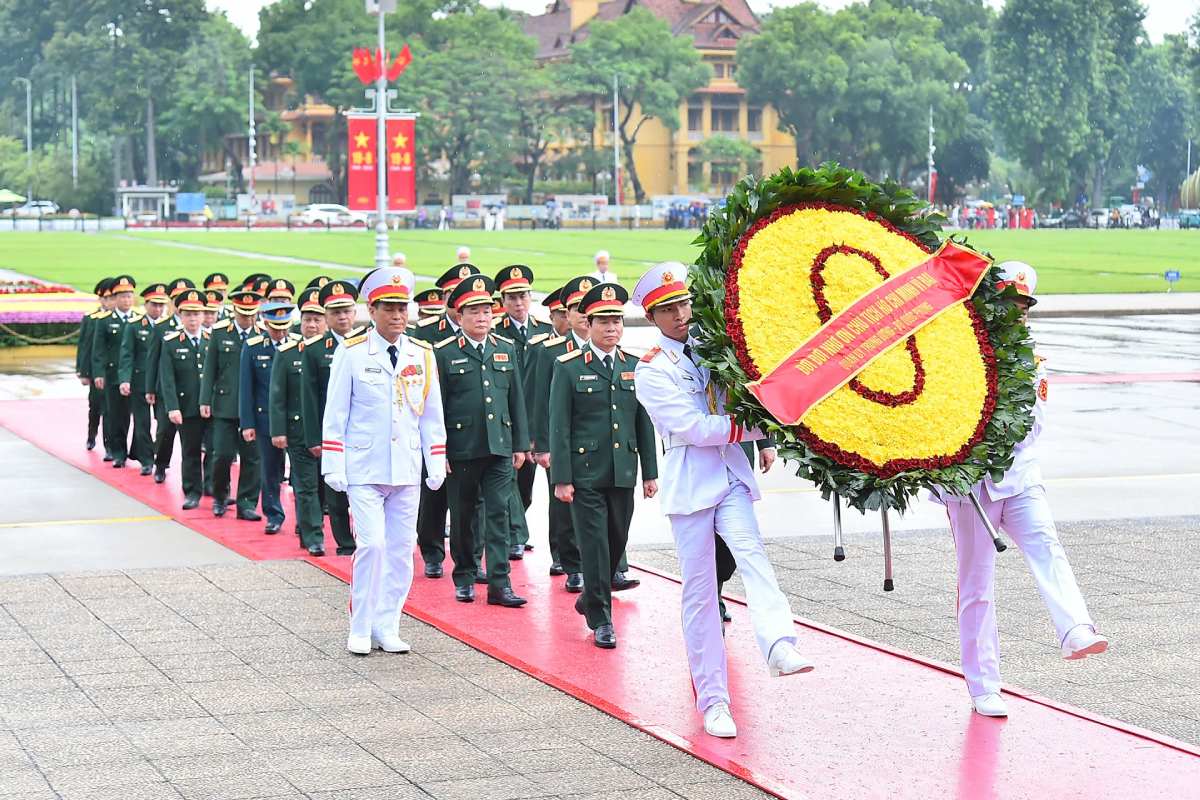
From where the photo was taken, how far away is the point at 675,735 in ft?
23.6

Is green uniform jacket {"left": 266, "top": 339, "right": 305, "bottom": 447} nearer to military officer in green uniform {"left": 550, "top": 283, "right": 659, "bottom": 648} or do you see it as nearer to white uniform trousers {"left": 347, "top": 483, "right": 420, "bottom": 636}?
white uniform trousers {"left": 347, "top": 483, "right": 420, "bottom": 636}

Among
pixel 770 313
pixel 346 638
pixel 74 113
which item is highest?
pixel 74 113

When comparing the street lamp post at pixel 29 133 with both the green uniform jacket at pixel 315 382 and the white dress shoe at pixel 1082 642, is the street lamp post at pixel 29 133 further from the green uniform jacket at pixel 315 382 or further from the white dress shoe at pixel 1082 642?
the white dress shoe at pixel 1082 642

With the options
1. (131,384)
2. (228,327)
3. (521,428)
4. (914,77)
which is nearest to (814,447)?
(521,428)

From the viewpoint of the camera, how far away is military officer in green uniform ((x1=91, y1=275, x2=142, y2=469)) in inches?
628

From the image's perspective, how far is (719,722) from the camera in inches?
284

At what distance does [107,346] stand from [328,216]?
82.3m

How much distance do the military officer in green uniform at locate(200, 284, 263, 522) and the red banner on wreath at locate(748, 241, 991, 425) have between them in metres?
7.01

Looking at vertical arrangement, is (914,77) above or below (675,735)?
above

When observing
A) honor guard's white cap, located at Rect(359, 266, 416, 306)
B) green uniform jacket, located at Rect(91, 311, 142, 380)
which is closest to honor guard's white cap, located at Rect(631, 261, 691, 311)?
honor guard's white cap, located at Rect(359, 266, 416, 306)

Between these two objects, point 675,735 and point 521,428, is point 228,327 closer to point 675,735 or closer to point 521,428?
point 521,428

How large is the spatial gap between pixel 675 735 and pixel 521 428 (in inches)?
134

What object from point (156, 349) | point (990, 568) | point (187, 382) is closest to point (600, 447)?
point (990, 568)

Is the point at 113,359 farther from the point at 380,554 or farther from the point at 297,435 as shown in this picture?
the point at 380,554
